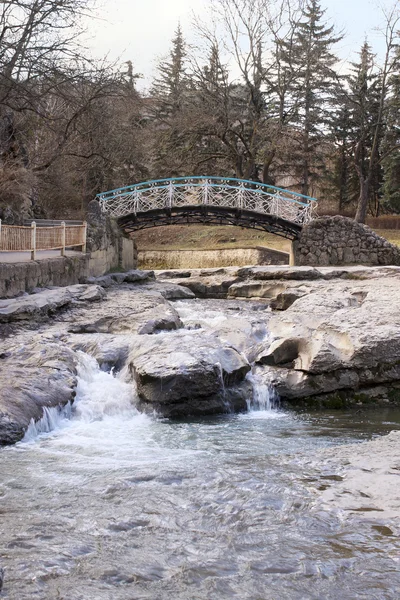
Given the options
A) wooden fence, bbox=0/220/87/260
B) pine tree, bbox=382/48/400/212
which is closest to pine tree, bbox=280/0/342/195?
pine tree, bbox=382/48/400/212

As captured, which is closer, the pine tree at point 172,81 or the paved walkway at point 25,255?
the paved walkway at point 25,255

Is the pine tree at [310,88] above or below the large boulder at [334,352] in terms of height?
above

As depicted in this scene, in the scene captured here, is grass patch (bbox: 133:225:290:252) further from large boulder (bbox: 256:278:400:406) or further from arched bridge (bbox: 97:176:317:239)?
large boulder (bbox: 256:278:400:406)

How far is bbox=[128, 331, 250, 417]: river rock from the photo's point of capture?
29.7ft

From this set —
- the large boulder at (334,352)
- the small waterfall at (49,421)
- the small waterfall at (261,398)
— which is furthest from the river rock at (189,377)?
the small waterfall at (49,421)

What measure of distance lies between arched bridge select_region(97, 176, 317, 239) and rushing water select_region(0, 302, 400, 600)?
18.2m

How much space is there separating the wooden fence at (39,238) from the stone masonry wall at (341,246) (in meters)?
11.0

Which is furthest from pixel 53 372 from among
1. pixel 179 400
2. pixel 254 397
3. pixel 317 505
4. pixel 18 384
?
pixel 317 505

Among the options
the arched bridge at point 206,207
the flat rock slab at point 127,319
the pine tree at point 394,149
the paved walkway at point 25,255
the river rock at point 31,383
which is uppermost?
the pine tree at point 394,149

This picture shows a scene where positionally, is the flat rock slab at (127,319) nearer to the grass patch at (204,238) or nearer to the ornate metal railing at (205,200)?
the ornate metal railing at (205,200)

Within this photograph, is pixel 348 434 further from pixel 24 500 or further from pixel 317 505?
pixel 24 500

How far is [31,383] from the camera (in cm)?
834

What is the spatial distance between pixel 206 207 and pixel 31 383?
1818 cm

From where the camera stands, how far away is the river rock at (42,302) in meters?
11.8
